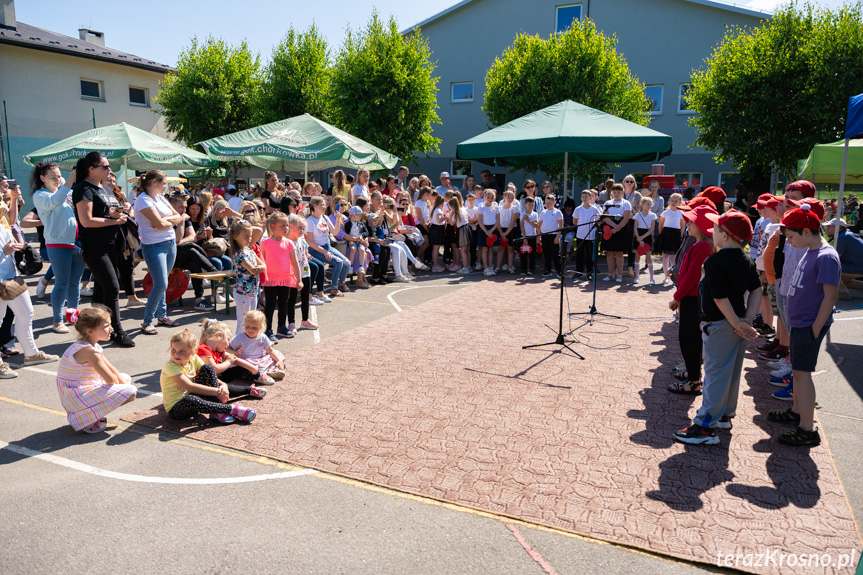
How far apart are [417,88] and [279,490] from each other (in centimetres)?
2239

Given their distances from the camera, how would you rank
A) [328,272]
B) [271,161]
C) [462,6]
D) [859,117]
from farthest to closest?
[462,6] → [271,161] → [328,272] → [859,117]

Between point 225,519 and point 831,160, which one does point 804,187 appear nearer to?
point 225,519

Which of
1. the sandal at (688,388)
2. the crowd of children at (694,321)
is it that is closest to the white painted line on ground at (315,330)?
the crowd of children at (694,321)

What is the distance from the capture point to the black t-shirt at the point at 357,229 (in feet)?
38.7

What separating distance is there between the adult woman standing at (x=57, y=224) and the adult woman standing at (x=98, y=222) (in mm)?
369

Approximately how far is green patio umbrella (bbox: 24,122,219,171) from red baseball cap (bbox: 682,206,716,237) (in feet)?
43.5

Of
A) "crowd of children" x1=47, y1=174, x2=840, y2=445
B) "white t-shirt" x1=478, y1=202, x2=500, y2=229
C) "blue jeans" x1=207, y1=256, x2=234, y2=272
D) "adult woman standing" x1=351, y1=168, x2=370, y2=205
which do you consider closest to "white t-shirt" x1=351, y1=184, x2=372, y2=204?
"adult woman standing" x1=351, y1=168, x2=370, y2=205

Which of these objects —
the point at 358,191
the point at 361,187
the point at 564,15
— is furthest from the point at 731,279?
the point at 564,15

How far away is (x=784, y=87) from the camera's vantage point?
2000cm

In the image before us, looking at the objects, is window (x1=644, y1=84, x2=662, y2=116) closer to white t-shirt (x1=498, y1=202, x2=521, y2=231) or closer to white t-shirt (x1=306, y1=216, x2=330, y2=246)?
white t-shirt (x1=498, y1=202, x2=521, y2=231)

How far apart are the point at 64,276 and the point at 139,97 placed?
2739 cm

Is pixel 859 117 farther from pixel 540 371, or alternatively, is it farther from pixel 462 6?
pixel 462 6

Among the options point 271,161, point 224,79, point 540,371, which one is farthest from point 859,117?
point 224,79

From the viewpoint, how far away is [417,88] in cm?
2434
